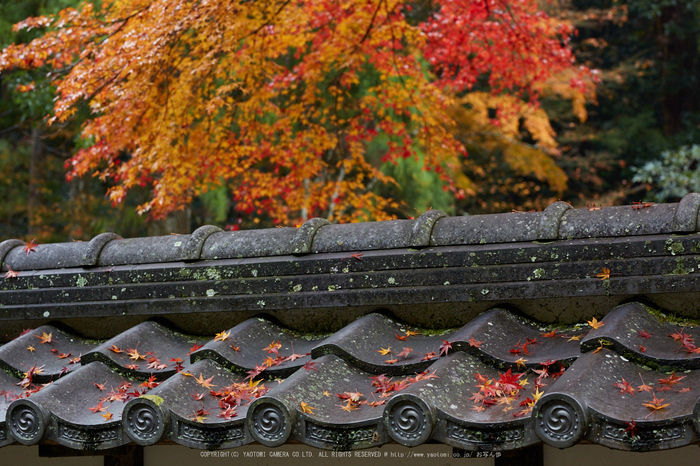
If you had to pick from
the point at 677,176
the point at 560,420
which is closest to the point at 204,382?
the point at 560,420

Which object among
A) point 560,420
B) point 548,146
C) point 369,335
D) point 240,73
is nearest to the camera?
point 560,420

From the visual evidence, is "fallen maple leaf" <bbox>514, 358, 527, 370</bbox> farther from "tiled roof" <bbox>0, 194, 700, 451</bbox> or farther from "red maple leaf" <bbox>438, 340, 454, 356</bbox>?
"red maple leaf" <bbox>438, 340, 454, 356</bbox>

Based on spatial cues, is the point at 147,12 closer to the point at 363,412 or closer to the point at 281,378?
the point at 281,378

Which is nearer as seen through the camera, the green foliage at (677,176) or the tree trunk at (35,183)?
the green foliage at (677,176)

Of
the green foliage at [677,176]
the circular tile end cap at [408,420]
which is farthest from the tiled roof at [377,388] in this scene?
the green foliage at [677,176]

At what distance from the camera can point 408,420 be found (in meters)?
1.74

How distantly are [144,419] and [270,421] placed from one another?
0.41 meters

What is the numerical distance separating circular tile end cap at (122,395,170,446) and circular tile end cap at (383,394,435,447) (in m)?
0.68

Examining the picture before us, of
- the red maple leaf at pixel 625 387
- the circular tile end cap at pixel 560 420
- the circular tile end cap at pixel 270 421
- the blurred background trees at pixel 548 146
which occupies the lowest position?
the blurred background trees at pixel 548 146

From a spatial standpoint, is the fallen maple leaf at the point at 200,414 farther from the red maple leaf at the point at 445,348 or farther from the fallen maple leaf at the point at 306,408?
the red maple leaf at the point at 445,348

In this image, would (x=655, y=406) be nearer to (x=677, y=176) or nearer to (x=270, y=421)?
(x=270, y=421)

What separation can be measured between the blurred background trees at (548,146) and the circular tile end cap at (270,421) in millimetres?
10357

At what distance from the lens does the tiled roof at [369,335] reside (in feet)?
5.88

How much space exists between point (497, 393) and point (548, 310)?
0.58 metres
